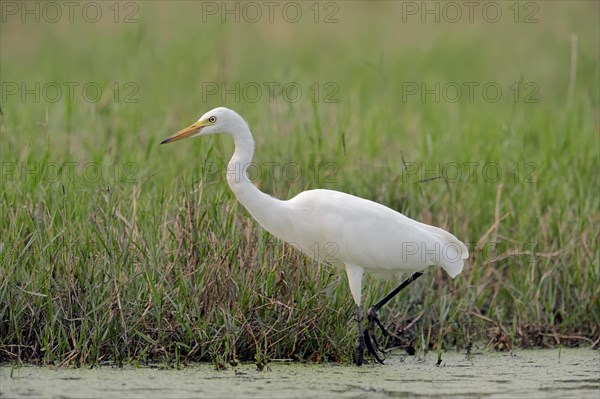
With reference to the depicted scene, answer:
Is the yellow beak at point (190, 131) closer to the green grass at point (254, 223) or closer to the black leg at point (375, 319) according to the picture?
the green grass at point (254, 223)

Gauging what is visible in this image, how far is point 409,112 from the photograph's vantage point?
10.4 metres

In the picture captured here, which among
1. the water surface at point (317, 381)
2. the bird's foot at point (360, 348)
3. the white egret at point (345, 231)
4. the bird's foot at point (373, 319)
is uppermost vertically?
the white egret at point (345, 231)

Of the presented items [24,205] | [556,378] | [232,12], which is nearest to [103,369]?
[24,205]

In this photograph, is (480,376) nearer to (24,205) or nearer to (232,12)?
(24,205)

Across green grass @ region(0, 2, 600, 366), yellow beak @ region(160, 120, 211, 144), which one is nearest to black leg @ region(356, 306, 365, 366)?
green grass @ region(0, 2, 600, 366)

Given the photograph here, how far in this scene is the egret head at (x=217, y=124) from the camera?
611cm

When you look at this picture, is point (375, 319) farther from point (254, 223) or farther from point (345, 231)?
point (254, 223)

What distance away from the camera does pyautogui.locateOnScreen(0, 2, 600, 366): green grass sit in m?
5.90

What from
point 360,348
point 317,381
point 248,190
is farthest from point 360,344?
point 248,190

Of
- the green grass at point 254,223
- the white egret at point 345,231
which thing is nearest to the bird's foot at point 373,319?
the white egret at point 345,231

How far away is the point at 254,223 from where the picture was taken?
22.3 ft

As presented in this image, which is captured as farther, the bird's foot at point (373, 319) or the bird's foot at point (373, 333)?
the bird's foot at point (373, 319)

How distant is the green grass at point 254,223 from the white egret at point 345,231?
0.13m

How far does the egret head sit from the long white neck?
0.04 m
